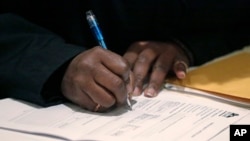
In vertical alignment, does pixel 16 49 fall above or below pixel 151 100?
above

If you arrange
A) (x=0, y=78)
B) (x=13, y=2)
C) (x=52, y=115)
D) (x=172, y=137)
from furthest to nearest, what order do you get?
(x=13, y=2), (x=0, y=78), (x=52, y=115), (x=172, y=137)

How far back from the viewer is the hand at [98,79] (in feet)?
2.41

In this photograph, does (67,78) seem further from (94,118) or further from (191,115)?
(191,115)

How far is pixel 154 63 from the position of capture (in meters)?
0.94

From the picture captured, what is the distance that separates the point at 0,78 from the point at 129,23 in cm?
37

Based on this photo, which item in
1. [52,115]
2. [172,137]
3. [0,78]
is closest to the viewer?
[172,137]

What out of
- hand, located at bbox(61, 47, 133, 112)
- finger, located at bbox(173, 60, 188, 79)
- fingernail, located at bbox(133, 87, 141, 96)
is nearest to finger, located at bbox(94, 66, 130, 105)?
hand, located at bbox(61, 47, 133, 112)

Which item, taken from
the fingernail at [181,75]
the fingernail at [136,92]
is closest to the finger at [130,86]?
the fingernail at [136,92]

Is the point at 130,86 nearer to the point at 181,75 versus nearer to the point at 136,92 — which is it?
the point at 136,92

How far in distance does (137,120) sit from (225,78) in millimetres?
268

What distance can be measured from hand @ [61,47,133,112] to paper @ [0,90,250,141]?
0.02 meters

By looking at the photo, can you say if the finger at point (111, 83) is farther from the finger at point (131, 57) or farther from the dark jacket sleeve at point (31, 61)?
the finger at point (131, 57)

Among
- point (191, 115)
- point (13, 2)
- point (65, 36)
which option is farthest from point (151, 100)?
point (13, 2)

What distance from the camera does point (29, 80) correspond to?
31.6 inches
